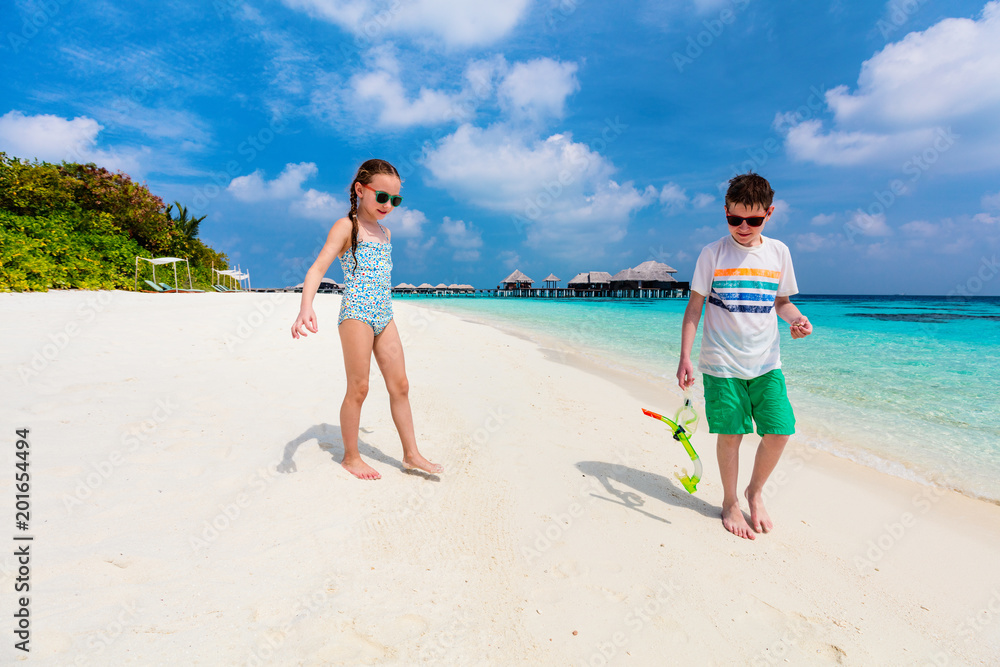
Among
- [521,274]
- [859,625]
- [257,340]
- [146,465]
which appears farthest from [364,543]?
[521,274]

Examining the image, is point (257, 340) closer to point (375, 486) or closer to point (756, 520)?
point (375, 486)

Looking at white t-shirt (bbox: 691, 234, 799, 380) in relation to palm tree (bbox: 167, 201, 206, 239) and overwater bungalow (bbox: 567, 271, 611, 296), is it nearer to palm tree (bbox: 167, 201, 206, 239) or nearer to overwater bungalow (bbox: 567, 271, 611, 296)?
palm tree (bbox: 167, 201, 206, 239)

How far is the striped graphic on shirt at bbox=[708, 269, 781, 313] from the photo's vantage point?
2414mm

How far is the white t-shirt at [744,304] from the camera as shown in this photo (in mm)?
2410

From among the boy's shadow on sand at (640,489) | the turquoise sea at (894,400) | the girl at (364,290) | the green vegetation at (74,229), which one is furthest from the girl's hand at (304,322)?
the green vegetation at (74,229)

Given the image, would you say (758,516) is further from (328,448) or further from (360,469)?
(328,448)

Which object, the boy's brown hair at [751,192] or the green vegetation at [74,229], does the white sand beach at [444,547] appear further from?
the green vegetation at [74,229]

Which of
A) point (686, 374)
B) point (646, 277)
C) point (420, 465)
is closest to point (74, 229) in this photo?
point (420, 465)

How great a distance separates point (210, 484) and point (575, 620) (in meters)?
2.19

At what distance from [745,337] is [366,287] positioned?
2255 mm

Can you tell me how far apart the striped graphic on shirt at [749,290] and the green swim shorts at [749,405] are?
396 mm

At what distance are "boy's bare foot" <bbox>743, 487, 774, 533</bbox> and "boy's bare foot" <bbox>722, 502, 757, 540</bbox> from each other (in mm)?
47

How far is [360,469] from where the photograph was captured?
2781 millimetres

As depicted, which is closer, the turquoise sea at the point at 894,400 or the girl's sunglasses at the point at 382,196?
the girl's sunglasses at the point at 382,196
